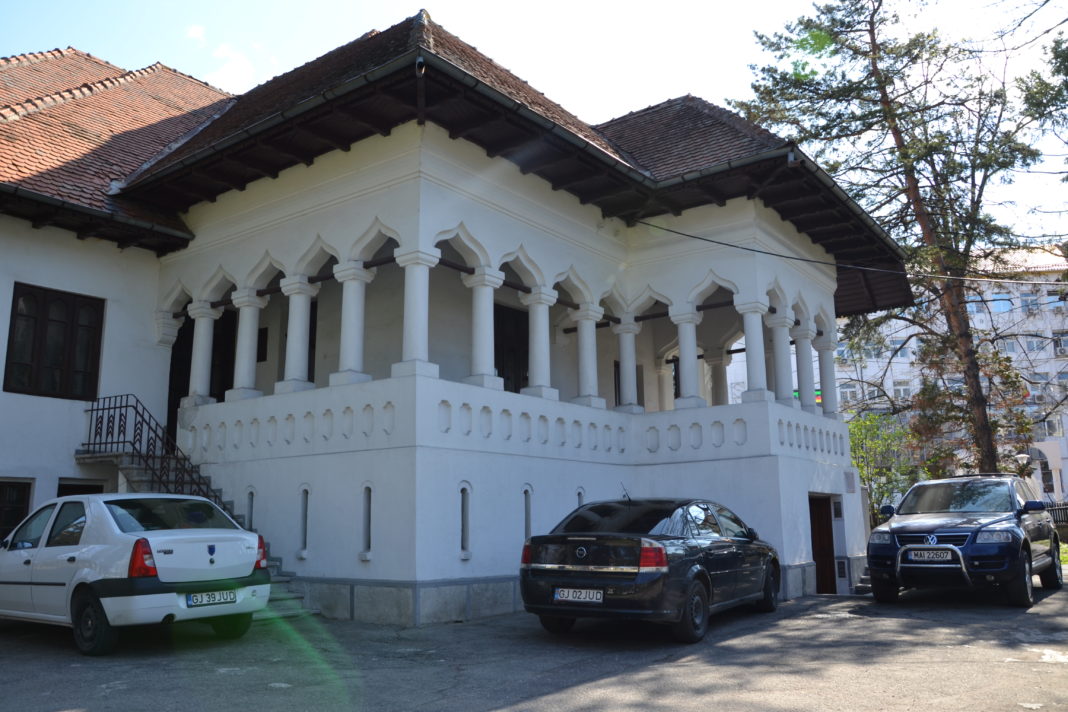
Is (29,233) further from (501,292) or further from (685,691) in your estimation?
(685,691)

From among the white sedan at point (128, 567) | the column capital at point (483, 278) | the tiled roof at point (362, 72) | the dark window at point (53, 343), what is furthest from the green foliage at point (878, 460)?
the white sedan at point (128, 567)

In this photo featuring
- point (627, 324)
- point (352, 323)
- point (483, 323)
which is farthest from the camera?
point (627, 324)

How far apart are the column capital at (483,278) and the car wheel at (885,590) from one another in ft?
22.0

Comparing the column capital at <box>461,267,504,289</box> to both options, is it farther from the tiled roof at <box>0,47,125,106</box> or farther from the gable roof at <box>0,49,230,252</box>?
the tiled roof at <box>0,47,125,106</box>

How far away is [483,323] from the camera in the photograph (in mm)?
13086

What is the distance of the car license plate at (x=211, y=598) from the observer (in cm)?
849

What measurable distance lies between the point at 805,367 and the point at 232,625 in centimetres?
1217

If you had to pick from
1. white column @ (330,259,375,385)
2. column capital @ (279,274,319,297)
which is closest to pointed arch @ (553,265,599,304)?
white column @ (330,259,375,385)

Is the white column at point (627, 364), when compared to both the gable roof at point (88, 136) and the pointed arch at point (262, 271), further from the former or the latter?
the gable roof at point (88, 136)

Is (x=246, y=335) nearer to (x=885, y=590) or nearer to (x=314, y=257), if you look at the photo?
(x=314, y=257)

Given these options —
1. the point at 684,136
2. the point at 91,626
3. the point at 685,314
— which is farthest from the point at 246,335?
the point at 684,136

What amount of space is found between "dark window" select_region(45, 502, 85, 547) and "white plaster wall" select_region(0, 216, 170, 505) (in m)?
4.76

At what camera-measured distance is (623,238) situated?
16312 millimetres

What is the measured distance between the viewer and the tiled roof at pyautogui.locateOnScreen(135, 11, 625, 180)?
12.5m
